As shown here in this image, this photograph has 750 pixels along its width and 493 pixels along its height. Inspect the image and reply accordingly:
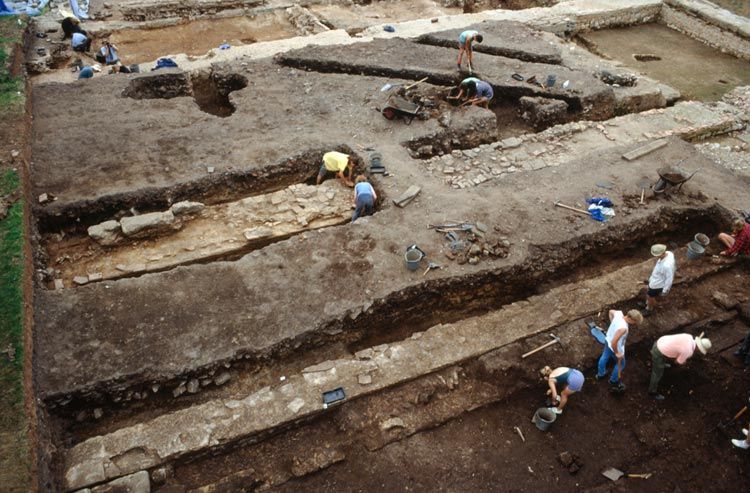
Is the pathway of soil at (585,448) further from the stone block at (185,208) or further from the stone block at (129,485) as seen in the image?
the stone block at (185,208)

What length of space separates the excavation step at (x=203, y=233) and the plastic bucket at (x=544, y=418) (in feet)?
13.2

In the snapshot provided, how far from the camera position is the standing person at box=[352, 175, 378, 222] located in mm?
7547

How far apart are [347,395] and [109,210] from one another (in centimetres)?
494

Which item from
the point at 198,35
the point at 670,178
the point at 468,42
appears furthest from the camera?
the point at 198,35

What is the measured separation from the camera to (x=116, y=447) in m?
4.87

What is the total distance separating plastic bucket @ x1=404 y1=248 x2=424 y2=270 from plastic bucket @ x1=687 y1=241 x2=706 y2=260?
12.9 feet

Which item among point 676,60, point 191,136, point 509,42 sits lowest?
point 191,136

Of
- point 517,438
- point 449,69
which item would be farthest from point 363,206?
Result: point 449,69

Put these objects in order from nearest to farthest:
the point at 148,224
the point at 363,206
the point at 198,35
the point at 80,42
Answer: the point at 148,224
the point at 363,206
the point at 80,42
the point at 198,35

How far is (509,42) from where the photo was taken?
12.3 meters

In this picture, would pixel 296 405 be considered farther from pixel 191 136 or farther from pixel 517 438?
pixel 191 136

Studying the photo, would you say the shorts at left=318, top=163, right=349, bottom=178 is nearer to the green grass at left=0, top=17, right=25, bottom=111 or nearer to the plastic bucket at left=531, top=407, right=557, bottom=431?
the plastic bucket at left=531, top=407, right=557, bottom=431

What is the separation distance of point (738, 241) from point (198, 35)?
45.4 feet

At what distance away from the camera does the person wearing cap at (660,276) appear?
242 inches
